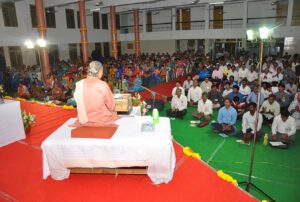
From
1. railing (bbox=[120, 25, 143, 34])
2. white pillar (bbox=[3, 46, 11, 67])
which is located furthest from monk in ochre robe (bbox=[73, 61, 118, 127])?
railing (bbox=[120, 25, 143, 34])

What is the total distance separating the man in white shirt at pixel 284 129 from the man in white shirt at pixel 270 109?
1.13m

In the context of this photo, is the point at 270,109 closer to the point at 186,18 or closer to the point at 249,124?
the point at 249,124

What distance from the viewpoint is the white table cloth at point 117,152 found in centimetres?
276

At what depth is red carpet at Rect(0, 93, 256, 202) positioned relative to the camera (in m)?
2.78

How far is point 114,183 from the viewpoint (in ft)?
9.75

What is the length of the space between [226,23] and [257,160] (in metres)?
15.8

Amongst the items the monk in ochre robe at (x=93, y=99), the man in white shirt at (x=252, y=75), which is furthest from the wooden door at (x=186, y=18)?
the monk in ochre robe at (x=93, y=99)

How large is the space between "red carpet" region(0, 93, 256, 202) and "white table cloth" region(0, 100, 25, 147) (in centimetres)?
69

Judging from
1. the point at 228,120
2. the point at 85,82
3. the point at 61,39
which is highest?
the point at 61,39

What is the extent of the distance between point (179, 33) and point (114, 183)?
16.5 metres

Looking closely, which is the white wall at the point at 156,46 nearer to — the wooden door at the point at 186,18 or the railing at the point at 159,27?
the railing at the point at 159,27

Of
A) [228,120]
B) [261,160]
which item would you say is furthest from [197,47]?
[261,160]

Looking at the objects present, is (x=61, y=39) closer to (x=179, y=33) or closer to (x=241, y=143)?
(x=179, y=33)

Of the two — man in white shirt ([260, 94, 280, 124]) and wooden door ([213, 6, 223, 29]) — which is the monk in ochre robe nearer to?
man in white shirt ([260, 94, 280, 124])
